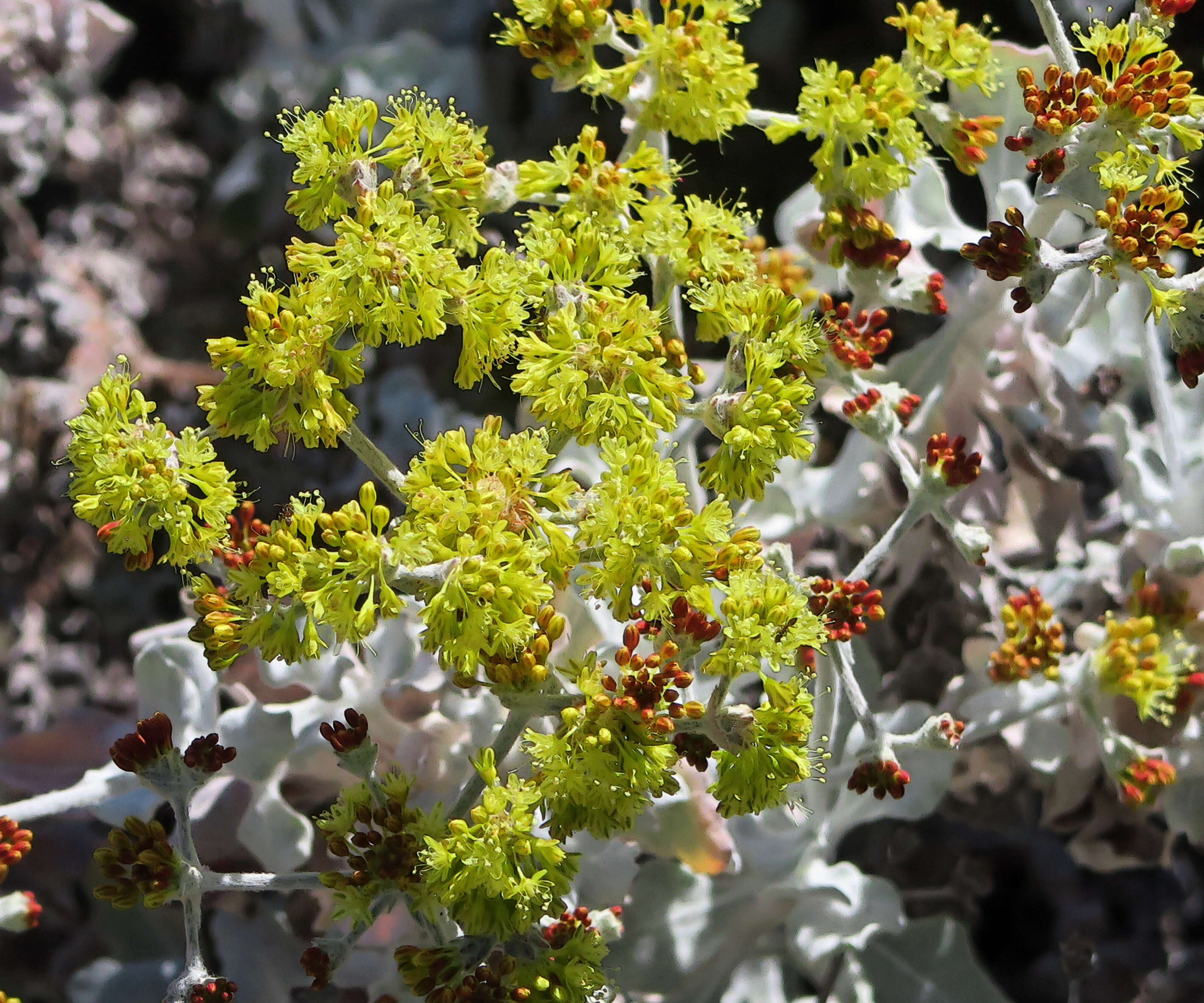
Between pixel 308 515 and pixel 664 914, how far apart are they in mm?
500

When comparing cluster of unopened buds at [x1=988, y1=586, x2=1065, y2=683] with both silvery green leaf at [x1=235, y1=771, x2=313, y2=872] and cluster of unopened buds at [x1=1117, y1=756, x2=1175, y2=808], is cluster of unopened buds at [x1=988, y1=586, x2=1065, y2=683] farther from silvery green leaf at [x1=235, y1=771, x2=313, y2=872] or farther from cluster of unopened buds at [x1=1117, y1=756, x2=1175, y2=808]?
silvery green leaf at [x1=235, y1=771, x2=313, y2=872]

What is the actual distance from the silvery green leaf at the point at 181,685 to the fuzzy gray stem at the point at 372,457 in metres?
0.34

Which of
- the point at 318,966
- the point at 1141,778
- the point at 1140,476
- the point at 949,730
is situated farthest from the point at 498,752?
the point at 1140,476

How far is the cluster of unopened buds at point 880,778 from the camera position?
0.82 meters

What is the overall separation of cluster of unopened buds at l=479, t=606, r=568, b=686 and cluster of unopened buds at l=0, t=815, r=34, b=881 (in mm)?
357

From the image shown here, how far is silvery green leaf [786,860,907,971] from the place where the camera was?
100 centimetres

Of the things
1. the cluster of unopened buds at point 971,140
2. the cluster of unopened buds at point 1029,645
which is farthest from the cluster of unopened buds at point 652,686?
the cluster of unopened buds at point 971,140

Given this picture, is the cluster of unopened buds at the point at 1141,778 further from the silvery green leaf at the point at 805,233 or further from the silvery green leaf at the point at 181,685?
the silvery green leaf at the point at 181,685

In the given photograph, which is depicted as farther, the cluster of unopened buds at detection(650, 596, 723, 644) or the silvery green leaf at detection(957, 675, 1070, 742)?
the silvery green leaf at detection(957, 675, 1070, 742)

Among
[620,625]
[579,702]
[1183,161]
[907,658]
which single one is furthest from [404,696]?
[1183,161]

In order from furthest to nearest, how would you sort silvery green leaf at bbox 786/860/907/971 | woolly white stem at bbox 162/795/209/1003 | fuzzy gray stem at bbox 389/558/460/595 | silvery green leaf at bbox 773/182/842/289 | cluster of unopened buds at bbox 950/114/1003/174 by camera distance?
silvery green leaf at bbox 773/182/842/289, silvery green leaf at bbox 786/860/907/971, cluster of unopened buds at bbox 950/114/1003/174, woolly white stem at bbox 162/795/209/1003, fuzzy gray stem at bbox 389/558/460/595

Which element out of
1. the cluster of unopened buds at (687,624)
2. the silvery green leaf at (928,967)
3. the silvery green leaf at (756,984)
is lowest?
the silvery green leaf at (756,984)

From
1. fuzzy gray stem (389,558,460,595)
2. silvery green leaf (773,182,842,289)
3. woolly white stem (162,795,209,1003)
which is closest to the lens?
fuzzy gray stem (389,558,460,595)

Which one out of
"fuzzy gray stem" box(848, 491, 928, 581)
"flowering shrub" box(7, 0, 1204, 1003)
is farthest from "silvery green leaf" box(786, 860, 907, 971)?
"fuzzy gray stem" box(848, 491, 928, 581)
